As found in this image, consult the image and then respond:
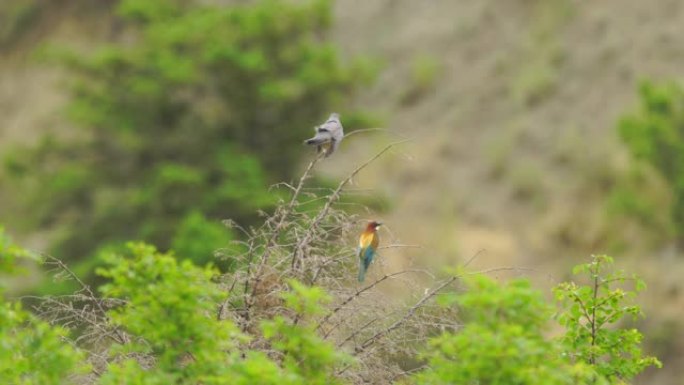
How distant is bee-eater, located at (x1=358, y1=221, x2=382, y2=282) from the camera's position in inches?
303

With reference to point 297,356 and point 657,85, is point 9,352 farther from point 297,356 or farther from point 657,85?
point 657,85

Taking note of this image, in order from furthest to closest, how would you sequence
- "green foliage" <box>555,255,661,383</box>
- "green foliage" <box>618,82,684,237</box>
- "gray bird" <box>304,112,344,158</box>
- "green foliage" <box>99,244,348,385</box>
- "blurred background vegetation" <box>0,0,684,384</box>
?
"blurred background vegetation" <box>0,0,684,384</box> < "green foliage" <box>618,82,684,237</box> < "gray bird" <box>304,112,344,158</box> < "green foliage" <box>555,255,661,383</box> < "green foliage" <box>99,244,348,385</box>

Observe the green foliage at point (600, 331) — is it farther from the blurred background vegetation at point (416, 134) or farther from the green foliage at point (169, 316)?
the blurred background vegetation at point (416, 134)

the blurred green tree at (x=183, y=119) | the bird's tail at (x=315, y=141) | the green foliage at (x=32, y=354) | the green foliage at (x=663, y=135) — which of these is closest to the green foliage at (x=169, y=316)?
the green foliage at (x=32, y=354)

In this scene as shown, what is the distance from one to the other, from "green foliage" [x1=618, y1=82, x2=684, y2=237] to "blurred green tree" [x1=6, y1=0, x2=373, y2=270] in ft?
15.8

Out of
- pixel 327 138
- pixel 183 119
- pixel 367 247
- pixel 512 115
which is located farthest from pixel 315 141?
pixel 512 115

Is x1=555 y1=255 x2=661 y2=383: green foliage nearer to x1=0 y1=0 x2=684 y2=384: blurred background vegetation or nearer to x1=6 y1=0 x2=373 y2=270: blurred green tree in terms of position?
x1=0 y1=0 x2=684 y2=384: blurred background vegetation

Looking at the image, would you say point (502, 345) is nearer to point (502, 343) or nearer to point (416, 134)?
point (502, 343)

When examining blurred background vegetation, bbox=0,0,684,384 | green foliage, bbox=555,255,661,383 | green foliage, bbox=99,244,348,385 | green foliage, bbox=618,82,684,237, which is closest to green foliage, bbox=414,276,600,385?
green foliage, bbox=99,244,348,385

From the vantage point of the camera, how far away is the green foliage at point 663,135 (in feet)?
67.2

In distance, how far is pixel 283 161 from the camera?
74.5ft

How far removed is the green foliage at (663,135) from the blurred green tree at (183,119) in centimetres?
482

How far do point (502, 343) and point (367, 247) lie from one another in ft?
6.73

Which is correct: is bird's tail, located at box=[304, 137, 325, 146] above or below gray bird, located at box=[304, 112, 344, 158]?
below
